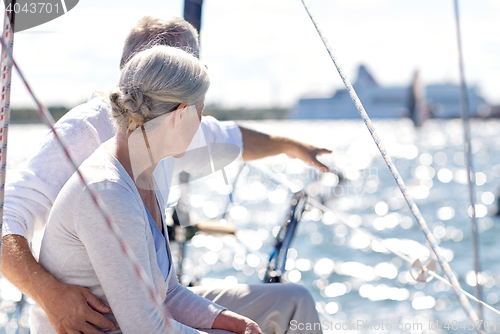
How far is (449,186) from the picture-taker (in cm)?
1750

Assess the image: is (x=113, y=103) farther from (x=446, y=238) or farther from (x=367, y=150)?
(x=367, y=150)

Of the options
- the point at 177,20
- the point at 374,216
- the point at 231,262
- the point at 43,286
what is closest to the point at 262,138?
the point at 177,20

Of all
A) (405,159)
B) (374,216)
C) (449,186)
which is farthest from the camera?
(405,159)

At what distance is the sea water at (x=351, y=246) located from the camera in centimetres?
204

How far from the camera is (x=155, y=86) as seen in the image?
93 centimetres

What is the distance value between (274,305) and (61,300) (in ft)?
1.57

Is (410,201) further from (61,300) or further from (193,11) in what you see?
(193,11)

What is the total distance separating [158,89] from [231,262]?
7.09 meters

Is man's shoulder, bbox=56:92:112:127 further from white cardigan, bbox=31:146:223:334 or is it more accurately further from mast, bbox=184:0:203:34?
mast, bbox=184:0:203:34

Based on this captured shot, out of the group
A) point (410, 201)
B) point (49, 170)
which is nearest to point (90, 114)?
point (49, 170)

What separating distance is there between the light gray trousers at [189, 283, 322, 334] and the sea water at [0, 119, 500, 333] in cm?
13

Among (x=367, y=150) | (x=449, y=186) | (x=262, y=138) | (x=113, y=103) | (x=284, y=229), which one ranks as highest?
(x=113, y=103)

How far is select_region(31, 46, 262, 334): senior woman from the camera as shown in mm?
888

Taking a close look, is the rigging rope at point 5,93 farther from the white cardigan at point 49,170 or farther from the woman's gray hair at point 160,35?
the woman's gray hair at point 160,35
